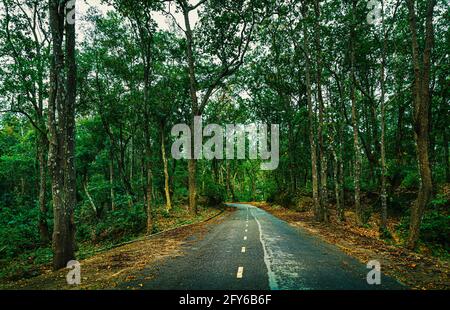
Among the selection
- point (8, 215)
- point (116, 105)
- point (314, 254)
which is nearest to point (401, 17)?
point (314, 254)

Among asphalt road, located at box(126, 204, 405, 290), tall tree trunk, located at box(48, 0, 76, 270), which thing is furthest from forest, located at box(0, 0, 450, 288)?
asphalt road, located at box(126, 204, 405, 290)

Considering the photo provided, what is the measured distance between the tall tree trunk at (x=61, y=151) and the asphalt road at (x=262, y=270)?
3372 millimetres

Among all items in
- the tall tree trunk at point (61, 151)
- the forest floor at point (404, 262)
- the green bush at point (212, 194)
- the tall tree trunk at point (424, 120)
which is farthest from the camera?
the green bush at point (212, 194)

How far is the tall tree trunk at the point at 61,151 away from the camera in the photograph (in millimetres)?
9492

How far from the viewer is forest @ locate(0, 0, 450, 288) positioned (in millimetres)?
10867

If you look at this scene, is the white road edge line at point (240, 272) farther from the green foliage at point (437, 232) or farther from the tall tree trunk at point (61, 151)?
the green foliage at point (437, 232)

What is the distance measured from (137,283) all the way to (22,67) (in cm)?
1402

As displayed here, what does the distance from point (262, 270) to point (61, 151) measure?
749 centimetres

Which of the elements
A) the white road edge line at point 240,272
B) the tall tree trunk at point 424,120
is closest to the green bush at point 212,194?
the tall tree trunk at point 424,120

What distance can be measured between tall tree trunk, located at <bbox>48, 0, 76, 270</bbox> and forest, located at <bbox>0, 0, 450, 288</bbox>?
4cm

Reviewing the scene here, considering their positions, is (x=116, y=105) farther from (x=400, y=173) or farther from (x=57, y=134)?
(x=400, y=173)

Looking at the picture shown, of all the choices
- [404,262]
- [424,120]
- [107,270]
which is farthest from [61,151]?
[424,120]

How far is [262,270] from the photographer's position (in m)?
7.92

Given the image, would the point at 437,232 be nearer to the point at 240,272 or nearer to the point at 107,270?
the point at 240,272
